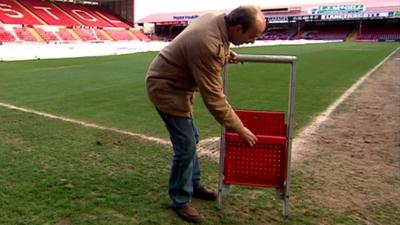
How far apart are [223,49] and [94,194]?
1924mm

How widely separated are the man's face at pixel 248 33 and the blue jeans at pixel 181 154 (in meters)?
0.77

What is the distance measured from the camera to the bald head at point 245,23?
283 centimetres

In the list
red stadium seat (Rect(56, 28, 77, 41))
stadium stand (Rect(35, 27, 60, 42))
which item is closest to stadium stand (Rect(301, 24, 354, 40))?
red stadium seat (Rect(56, 28, 77, 41))

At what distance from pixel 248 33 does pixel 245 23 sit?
74mm

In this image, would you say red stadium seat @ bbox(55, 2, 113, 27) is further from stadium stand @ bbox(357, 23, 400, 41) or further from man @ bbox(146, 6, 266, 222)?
man @ bbox(146, 6, 266, 222)

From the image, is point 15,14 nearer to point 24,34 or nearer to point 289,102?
point 24,34

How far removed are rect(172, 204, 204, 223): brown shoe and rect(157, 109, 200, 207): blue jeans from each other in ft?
0.11

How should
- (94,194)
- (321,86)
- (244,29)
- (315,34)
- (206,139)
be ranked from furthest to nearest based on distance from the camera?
(315,34) < (321,86) < (206,139) < (94,194) < (244,29)

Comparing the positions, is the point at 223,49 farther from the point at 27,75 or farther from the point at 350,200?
the point at 27,75

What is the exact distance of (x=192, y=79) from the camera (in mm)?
3201

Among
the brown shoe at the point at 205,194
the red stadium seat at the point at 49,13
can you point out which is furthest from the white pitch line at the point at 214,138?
the red stadium seat at the point at 49,13

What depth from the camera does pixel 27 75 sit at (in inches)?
543

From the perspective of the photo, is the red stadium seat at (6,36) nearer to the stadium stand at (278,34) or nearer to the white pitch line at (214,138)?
the white pitch line at (214,138)

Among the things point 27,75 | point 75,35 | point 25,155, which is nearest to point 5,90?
point 27,75
